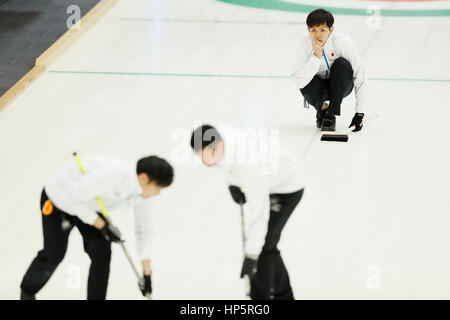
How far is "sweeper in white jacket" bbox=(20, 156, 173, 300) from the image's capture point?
Answer: 269cm

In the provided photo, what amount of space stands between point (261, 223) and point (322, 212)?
1.06m

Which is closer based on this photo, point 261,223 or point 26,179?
point 261,223

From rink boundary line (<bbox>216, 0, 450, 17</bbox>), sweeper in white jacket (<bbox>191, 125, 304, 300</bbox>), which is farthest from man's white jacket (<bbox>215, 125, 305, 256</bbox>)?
rink boundary line (<bbox>216, 0, 450, 17</bbox>)

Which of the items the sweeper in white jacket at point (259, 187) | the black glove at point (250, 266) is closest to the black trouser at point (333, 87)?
the sweeper in white jacket at point (259, 187)

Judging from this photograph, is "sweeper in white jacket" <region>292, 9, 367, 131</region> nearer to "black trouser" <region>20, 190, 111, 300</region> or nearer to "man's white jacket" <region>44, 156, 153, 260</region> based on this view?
"man's white jacket" <region>44, 156, 153, 260</region>

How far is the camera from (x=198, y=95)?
527cm

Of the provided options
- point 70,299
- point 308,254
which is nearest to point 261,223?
point 308,254

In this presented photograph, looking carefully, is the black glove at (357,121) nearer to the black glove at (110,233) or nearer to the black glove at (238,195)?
the black glove at (238,195)

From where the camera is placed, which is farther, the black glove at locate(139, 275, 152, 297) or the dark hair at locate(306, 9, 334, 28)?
the dark hair at locate(306, 9, 334, 28)

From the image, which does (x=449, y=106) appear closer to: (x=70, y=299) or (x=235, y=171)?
(x=235, y=171)

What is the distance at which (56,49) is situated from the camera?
19.9ft

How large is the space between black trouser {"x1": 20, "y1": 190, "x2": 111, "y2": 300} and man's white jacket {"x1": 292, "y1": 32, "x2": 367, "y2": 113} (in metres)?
2.04

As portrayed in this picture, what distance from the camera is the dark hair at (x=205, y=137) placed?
8.82 ft

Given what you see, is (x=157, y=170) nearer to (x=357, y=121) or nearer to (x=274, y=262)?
(x=274, y=262)
